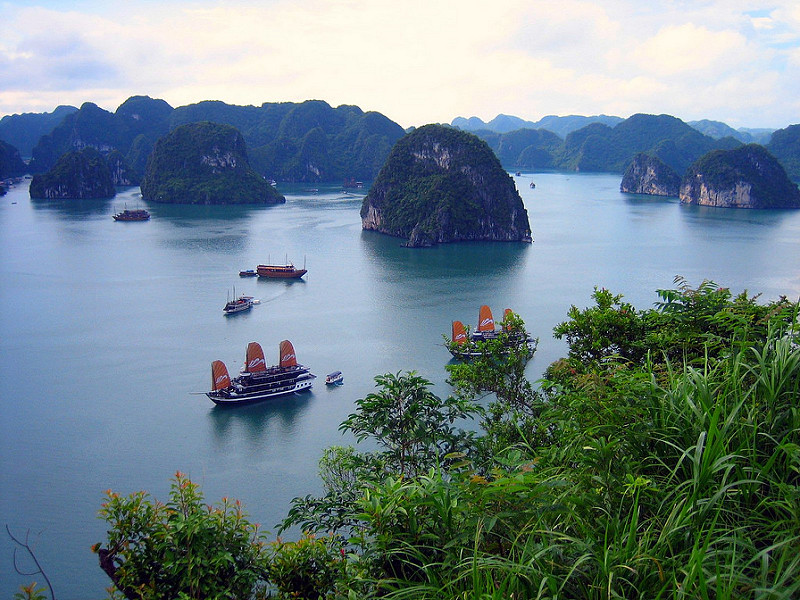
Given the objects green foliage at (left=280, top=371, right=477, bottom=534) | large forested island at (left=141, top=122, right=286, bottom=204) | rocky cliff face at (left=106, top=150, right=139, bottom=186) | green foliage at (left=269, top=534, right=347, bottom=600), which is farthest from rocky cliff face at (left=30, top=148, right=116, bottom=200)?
green foliage at (left=269, top=534, right=347, bottom=600)

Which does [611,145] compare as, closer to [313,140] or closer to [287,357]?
[313,140]

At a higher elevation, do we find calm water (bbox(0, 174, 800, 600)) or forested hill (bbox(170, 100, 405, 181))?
forested hill (bbox(170, 100, 405, 181))

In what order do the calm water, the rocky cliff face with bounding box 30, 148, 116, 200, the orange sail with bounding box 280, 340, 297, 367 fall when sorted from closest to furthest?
the calm water, the orange sail with bounding box 280, 340, 297, 367, the rocky cliff face with bounding box 30, 148, 116, 200

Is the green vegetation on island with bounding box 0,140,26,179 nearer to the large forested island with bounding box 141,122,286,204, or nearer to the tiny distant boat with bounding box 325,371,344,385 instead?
the large forested island with bounding box 141,122,286,204

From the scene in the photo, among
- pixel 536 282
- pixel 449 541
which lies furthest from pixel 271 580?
pixel 536 282

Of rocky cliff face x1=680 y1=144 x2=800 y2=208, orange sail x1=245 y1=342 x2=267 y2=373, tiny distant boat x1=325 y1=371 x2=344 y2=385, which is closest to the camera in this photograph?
orange sail x1=245 y1=342 x2=267 y2=373

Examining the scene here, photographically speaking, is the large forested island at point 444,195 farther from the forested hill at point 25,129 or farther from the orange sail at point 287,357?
the forested hill at point 25,129
